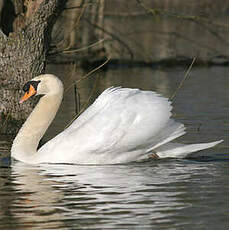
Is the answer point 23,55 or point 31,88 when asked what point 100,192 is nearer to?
point 31,88

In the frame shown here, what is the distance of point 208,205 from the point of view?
709 centimetres

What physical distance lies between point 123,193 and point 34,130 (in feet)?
7.61

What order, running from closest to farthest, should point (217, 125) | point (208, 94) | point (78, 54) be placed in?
point (217, 125), point (208, 94), point (78, 54)

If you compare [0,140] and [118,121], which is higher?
[118,121]

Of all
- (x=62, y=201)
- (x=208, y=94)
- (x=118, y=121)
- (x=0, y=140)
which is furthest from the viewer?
(x=208, y=94)

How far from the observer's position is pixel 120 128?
9.12m

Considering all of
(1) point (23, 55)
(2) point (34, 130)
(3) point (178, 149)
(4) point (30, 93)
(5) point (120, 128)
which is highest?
(1) point (23, 55)

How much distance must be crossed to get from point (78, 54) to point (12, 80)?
11.2 metres

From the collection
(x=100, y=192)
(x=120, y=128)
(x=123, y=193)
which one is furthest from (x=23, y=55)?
(x=123, y=193)

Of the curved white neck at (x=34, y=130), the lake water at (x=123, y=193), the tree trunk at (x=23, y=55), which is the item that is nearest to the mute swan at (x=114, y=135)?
the curved white neck at (x=34, y=130)

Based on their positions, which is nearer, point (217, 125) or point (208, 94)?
point (217, 125)

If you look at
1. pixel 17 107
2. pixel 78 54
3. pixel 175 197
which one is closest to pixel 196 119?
pixel 17 107

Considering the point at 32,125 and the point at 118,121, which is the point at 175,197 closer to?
the point at 118,121

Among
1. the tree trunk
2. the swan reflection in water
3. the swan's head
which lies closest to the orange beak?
the swan's head
